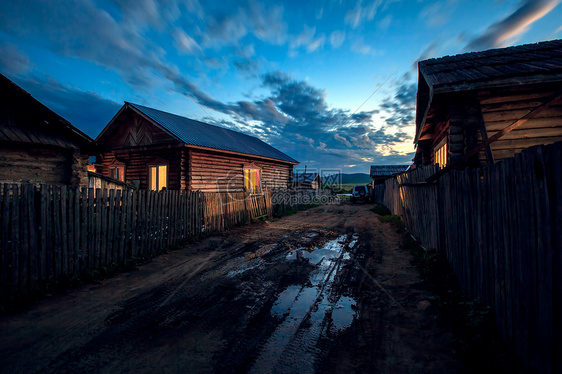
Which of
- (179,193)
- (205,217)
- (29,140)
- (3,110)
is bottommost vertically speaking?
(205,217)

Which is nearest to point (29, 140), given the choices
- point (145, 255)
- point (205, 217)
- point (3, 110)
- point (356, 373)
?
point (3, 110)

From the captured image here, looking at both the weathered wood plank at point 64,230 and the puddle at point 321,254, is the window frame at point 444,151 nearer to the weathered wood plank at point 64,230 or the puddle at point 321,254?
the puddle at point 321,254

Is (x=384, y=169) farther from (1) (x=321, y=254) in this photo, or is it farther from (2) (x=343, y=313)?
(2) (x=343, y=313)

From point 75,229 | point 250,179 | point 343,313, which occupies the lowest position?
point 343,313

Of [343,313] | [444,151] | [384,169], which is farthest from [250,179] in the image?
[384,169]

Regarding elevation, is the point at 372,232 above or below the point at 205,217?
below

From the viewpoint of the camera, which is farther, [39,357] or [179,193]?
[179,193]

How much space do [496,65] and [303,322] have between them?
723 cm

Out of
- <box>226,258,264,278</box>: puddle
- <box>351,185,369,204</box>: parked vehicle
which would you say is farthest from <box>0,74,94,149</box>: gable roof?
<box>351,185,369,204</box>: parked vehicle

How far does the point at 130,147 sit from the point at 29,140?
24.2 ft

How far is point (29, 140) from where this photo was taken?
22.9 ft

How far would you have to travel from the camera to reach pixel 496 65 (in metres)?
5.96

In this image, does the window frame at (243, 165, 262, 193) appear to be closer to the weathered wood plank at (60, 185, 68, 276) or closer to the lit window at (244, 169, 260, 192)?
the lit window at (244, 169, 260, 192)

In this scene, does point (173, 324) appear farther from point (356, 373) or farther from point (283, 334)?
point (356, 373)
